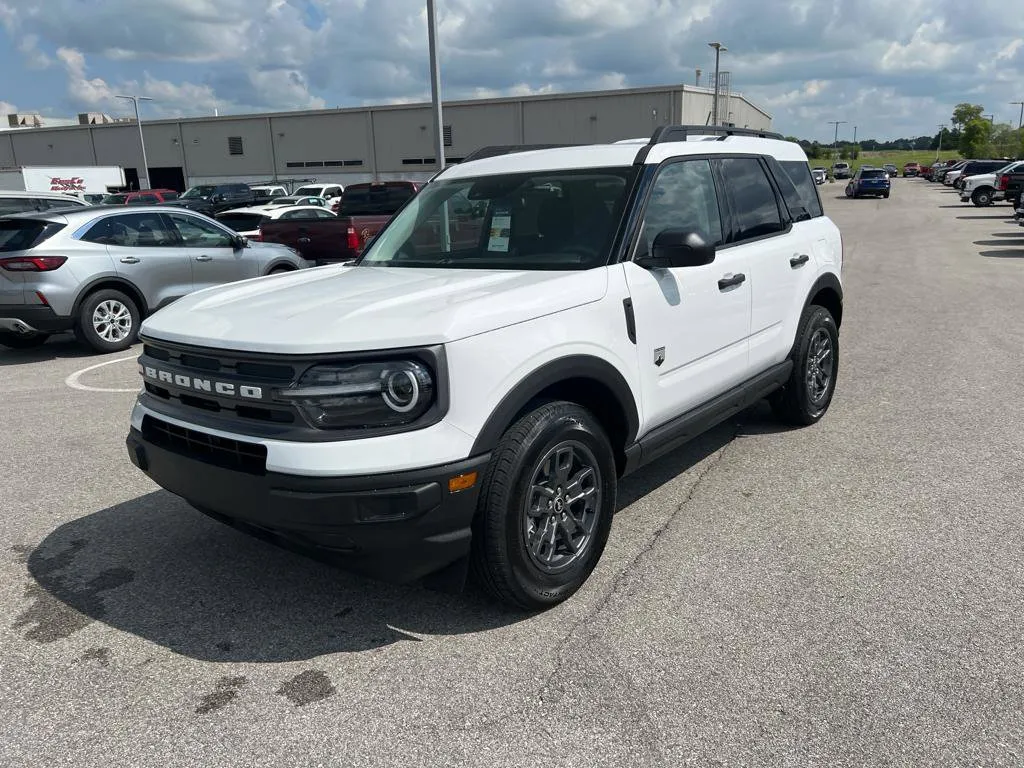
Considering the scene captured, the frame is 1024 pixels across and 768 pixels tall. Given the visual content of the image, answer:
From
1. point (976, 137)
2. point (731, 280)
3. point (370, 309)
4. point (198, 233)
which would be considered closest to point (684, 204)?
point (731, 280)

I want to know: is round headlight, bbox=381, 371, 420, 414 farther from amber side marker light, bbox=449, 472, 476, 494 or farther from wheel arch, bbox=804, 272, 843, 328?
wheel arch, bbox=804, 272, 843, 328

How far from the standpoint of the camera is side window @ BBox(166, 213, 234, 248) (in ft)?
32.9

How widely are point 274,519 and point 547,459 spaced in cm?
107

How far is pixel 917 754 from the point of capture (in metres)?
2.54

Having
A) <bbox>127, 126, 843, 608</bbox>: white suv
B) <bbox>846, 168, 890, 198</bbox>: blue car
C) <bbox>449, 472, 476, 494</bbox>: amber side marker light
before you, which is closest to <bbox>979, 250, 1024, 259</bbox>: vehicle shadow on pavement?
<bbox>127, 126, 843, 608</bbox>: white suv

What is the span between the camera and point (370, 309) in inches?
124

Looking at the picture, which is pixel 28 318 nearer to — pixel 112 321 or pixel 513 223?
pixel 112 321

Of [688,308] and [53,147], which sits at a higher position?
[53,147]

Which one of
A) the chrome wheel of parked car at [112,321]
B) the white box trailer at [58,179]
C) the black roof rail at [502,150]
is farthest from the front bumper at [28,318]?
the white box trailer at [58,179]

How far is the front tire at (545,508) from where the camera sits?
3.06 m

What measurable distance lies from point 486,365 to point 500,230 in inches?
57.3

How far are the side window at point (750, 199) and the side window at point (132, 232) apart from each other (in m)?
7.32

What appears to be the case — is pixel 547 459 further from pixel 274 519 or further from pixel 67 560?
pixel 67 560

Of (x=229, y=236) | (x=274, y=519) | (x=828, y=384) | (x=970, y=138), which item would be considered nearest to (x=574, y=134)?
(x=229, y=236)
